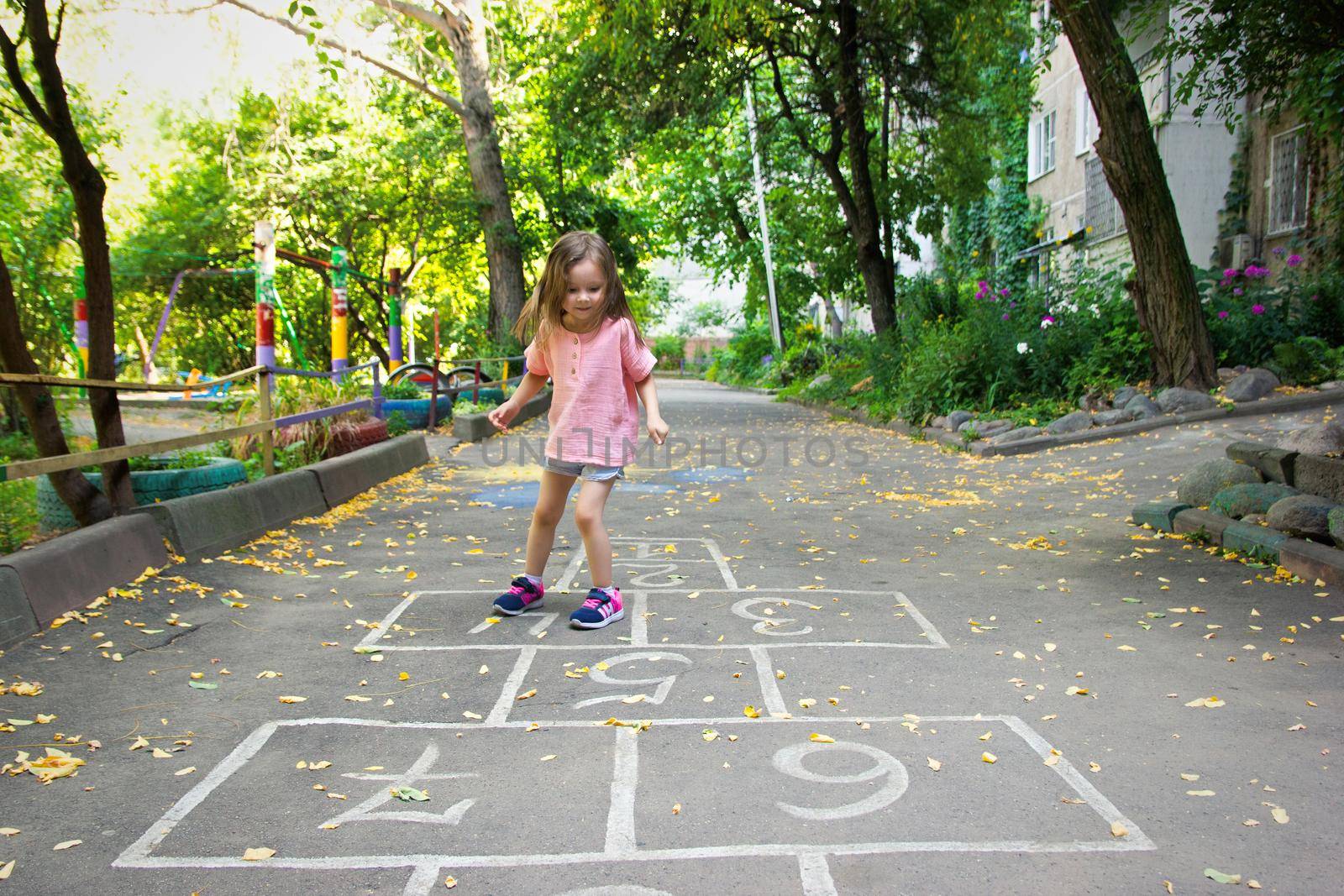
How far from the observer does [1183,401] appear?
12125mm

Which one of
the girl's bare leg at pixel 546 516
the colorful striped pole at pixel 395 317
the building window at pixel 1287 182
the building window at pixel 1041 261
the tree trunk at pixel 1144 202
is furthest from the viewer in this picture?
the building window at pixel 1041 261

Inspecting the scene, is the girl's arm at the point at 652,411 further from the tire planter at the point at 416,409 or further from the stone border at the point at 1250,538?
the tire planter at the point at 416,409

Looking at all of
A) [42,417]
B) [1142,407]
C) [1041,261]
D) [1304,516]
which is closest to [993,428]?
[1142,407]

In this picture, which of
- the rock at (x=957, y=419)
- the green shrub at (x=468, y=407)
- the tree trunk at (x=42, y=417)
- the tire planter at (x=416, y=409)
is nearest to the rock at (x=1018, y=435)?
the rock at (x=957, y=419)

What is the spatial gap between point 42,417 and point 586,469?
9.75ft

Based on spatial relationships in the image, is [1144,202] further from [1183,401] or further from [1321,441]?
[1321,441]

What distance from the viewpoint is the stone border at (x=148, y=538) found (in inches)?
185

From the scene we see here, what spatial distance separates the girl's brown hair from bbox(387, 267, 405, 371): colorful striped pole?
11774 mm

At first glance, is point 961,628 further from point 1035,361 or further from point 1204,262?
point 1204,262

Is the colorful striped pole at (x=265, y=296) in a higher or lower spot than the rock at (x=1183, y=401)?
higher

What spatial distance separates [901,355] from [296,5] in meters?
13.0

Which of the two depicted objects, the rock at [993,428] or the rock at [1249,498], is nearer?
the rock at [1249,498]

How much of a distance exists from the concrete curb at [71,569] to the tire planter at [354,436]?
4.04 metres

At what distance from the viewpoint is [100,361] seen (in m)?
6.28
